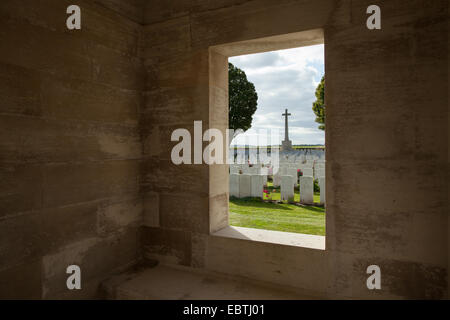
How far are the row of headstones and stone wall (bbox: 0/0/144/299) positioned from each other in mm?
3369

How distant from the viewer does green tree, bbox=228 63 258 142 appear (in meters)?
21.3

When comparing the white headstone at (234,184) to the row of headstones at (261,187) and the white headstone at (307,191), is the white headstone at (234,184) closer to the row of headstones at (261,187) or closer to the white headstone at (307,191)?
the row of headstones at (261,187)

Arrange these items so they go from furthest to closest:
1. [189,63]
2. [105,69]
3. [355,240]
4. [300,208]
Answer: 1. [300,208]
2. [189,63]
3. [105,69]
4. [355,240]

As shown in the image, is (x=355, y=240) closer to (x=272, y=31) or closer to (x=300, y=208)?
(x=272, y=31)

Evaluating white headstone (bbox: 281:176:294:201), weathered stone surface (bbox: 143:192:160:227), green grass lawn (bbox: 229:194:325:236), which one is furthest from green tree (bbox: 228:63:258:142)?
weathered stone surface (bbox: 143:192:160:227)

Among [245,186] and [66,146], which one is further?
[245,186]

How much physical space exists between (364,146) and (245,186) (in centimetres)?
409

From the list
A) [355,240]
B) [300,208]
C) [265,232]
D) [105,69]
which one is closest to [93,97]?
[105,69]

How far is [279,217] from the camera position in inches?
167

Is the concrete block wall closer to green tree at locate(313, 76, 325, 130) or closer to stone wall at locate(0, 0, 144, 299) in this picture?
stone wall at locate(0, 0, 144, 299)

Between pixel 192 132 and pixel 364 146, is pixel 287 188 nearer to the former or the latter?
pixel 192 132

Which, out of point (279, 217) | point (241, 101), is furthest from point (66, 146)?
point (241, 101)

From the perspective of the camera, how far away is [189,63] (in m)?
2.80
